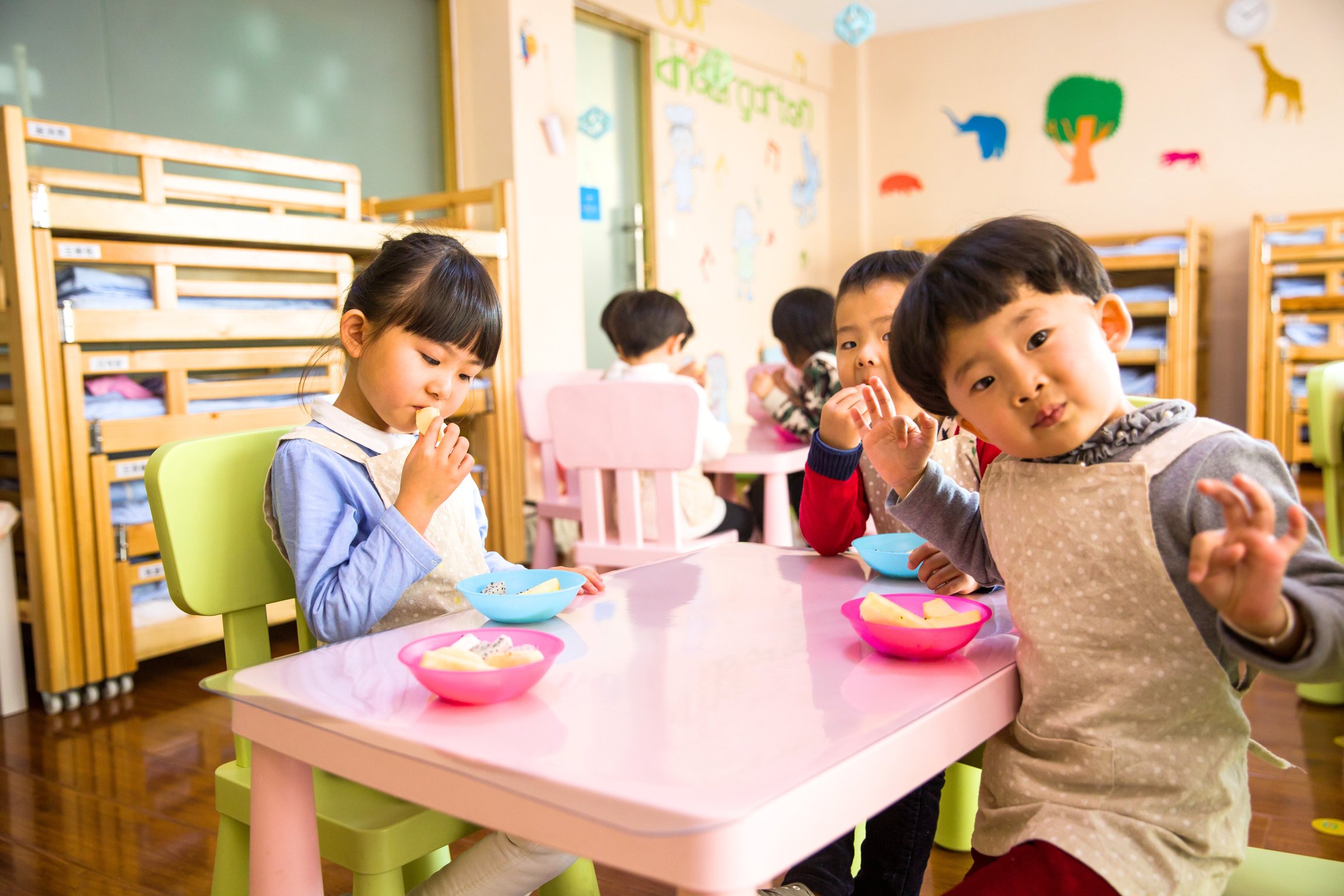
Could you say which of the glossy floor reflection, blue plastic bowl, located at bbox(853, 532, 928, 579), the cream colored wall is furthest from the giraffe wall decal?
blue plastic bowl, located at bbox(853, 532, 928, 579)

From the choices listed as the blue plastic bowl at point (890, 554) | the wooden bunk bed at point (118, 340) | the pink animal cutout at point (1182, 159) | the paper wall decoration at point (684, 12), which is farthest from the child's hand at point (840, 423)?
the pink animal cutout at point (1182, 159)

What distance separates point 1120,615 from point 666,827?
17.8 inches

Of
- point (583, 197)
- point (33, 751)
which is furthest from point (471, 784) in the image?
point (583, 197)

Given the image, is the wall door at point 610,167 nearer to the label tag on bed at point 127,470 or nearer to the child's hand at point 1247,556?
the label tag on bed at point 127,470

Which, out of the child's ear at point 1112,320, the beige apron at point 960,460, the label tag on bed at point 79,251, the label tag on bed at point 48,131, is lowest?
the beige apron at point 960,460

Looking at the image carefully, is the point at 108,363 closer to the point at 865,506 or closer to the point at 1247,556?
the point at 865,506

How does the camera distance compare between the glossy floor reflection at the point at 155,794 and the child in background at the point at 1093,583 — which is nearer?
the child in background at the point at 1093,583

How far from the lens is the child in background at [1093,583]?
2.50 ft

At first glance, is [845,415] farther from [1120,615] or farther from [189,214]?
[189,214]

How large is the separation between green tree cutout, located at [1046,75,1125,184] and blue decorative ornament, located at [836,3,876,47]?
2415 mm

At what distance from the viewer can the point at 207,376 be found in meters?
2.82

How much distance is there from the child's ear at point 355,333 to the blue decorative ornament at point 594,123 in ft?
11.9

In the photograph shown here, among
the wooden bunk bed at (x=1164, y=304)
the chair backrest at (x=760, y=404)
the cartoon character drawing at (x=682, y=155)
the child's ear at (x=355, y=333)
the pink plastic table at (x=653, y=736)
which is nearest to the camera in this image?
the pink plastic table at (x=653, y=736)

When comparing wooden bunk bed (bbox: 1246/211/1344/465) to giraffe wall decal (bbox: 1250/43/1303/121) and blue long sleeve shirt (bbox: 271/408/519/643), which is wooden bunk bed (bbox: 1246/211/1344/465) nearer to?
giraffe wall decal (bbox: 1250/43/1303/121)
